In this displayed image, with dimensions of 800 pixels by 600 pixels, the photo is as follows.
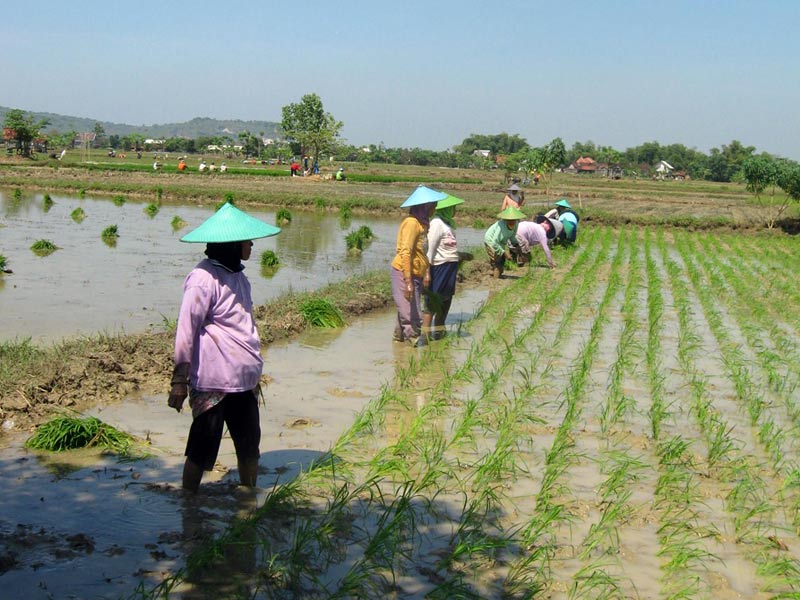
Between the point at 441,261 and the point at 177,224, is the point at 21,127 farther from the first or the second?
the point at 441,261

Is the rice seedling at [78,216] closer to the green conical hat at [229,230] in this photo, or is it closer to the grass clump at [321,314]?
the grass clump at [321,314]

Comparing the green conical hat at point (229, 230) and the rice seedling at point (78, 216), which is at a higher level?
the green conical hat at point (229, 230)

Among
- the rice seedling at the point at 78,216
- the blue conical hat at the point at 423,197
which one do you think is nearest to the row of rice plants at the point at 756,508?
the blue conical hat at the point at 423,197

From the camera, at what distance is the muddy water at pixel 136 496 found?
3205 mm

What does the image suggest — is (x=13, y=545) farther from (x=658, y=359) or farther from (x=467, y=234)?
(x=467, y=234)

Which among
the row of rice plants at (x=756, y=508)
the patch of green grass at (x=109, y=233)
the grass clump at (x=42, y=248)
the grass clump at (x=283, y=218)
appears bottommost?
the row of rice plants at (x=756, y=508)

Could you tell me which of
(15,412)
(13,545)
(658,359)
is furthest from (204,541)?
(658,359)

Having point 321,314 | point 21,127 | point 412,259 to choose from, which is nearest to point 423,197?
point 412,259

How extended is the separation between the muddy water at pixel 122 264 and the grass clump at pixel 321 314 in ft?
4.82

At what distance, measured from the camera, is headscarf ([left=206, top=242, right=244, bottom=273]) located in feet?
12.8

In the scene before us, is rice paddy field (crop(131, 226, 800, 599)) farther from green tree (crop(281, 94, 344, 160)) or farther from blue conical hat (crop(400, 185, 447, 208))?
green tree (crop(281, 94, 344, 160))

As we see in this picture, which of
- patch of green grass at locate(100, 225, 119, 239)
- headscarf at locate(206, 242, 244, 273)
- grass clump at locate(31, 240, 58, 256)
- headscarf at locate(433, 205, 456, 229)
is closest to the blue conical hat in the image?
headscarf at locate(433, 205, 456, 229)

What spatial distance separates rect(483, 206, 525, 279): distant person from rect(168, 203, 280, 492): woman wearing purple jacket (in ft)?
25.8

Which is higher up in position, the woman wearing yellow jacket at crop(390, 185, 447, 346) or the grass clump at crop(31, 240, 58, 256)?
the woman wearing yellow jacket at crop(390, 185, 447, 346)
